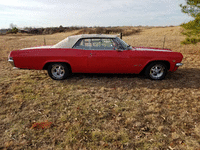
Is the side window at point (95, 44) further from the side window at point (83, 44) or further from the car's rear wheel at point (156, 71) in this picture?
the car's rear wheel at point (156, 71)

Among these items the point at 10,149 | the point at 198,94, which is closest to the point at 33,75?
the point at 10,149

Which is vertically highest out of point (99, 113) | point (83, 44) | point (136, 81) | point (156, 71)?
point (83, 44)

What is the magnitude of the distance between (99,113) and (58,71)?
2.50 m

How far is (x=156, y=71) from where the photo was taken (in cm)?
519

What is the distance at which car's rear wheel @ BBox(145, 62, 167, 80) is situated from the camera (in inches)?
199

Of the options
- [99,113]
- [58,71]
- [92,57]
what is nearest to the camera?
[99,113]

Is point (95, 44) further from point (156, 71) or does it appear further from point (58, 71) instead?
point (156, 71)

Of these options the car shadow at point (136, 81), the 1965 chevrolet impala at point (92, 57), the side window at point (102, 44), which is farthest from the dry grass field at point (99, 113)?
the side window at point (102, 44)

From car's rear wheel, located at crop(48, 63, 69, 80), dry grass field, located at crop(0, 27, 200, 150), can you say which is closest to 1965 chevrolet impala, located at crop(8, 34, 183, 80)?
car's rear wheel, located at crop(48, 63, 69, 80)

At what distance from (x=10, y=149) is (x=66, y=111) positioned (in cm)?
127

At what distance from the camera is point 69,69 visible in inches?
203

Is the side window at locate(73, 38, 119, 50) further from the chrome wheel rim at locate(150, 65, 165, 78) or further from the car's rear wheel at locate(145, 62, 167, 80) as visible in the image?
the chrome wheel rim at locate(150, 65, 165, 78)

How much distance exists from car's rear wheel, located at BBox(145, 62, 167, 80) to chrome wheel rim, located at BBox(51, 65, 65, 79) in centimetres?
290

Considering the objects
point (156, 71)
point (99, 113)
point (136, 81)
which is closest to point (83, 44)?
point (136, 81)
